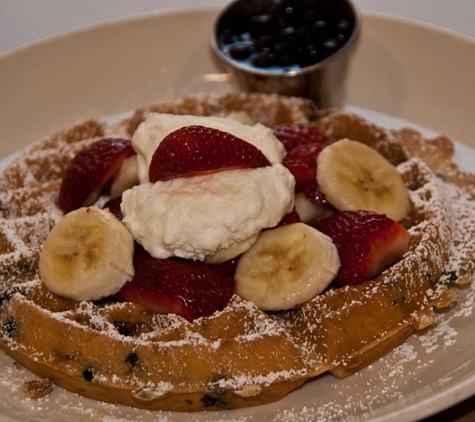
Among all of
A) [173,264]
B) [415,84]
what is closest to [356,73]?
[415,84]

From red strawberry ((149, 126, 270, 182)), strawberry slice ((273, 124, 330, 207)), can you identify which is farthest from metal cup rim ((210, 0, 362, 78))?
red strawberry ((149, 126, 270, 182))

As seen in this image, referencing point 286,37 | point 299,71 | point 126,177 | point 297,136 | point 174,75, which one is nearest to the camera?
point 126,177

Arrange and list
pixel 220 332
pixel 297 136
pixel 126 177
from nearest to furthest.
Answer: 1. pixel 220 332
2. pixel 126 177
3. pixel 297 136

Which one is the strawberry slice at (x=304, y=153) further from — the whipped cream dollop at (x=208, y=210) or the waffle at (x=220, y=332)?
the waffle at (x=220, y=332)

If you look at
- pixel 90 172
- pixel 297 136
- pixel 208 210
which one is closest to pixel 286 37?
pixel 297 136

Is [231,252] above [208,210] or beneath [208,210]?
beneath

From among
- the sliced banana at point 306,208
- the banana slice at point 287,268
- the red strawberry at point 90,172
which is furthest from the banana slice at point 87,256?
the sliced banana at point 306,208

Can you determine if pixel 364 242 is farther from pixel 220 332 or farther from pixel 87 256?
pixel 87 256
